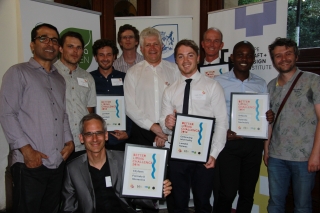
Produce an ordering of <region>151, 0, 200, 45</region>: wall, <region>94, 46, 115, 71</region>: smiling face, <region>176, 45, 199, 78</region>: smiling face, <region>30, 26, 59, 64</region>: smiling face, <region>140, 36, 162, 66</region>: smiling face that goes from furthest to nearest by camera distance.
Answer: <region>151, 0, 200, 45</region>: wall
<region>94, 46, 115, 71</region>: smiling face
<region>140, 36, 162, 66</region>: smiling face
<region>176, 45, 199, 78</region>: smiling face
<region>30, 26, 59, 64</region>: smiling face

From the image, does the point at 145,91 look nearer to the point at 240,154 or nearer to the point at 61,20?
the point at 240,154

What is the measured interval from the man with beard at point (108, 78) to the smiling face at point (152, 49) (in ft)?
1.60

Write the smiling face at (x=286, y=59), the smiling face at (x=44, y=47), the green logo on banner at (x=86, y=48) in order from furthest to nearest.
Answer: the green logo on banner at (x=86, y=48), the smiling face at (x=286, y=59), the smiling face at (x=44, y=47)

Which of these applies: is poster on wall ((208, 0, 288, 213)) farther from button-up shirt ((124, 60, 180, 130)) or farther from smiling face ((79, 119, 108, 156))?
smiling face ((79, 119, 108, 156))

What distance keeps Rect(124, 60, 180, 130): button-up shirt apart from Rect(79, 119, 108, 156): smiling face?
80 centimetres

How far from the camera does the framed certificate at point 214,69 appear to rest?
3.66m

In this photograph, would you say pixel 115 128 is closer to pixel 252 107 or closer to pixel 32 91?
pixel 32 91

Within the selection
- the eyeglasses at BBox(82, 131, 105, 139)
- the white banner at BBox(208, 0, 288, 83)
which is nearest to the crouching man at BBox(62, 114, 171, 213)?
the eyeglasses at BBox(82, 131, 105, 139)

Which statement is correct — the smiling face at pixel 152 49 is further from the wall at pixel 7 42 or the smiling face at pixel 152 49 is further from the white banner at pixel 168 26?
the wall at pixel 7 42

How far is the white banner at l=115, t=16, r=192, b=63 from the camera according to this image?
4902 millimetres

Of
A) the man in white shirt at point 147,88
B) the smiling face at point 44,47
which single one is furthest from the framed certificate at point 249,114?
the smiling face at point 44,47

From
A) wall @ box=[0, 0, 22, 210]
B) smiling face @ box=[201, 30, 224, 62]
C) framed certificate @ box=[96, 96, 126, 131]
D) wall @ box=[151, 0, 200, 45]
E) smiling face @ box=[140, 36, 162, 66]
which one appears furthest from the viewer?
wall @ box=[151, 0, 200, 45]

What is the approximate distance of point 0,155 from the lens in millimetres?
4137

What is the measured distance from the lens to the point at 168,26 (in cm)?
493
